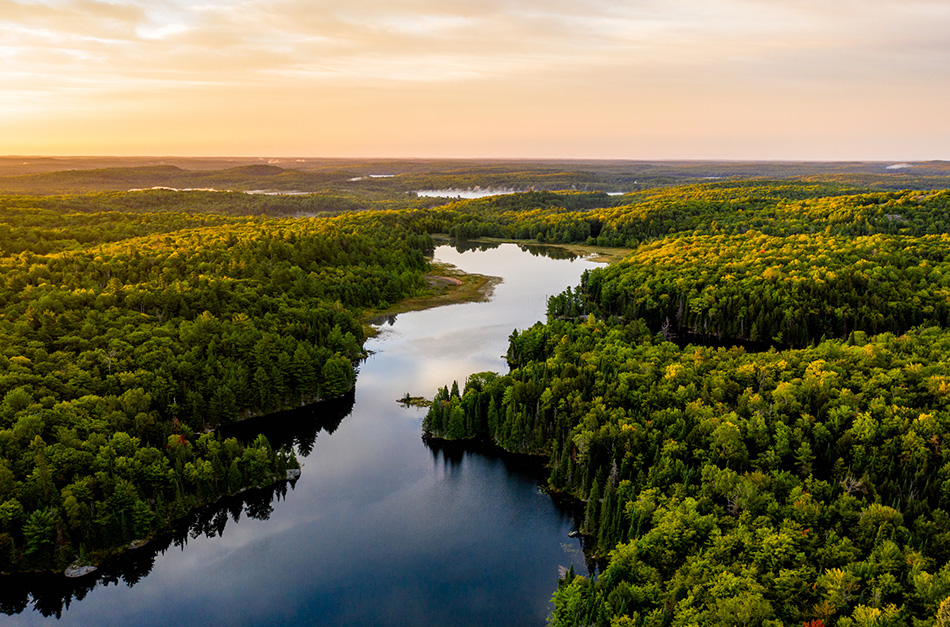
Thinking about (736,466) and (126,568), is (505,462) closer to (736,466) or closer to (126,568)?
(736,466)

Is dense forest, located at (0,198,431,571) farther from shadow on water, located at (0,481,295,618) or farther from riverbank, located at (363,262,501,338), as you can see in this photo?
riverbank, located at (363,262,501,338)

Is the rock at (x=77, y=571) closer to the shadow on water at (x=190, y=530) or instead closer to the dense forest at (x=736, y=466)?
the shadow on water at (x=190, y=530)

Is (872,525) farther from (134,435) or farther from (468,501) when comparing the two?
(134,435)

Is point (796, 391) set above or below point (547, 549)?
above

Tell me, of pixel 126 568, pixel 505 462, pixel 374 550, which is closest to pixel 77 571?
pixel 126 568

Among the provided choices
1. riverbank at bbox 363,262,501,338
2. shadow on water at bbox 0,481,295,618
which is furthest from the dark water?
riverbank at bbox 363,262,501,338

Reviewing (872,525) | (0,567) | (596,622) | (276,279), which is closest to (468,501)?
(596,622)
